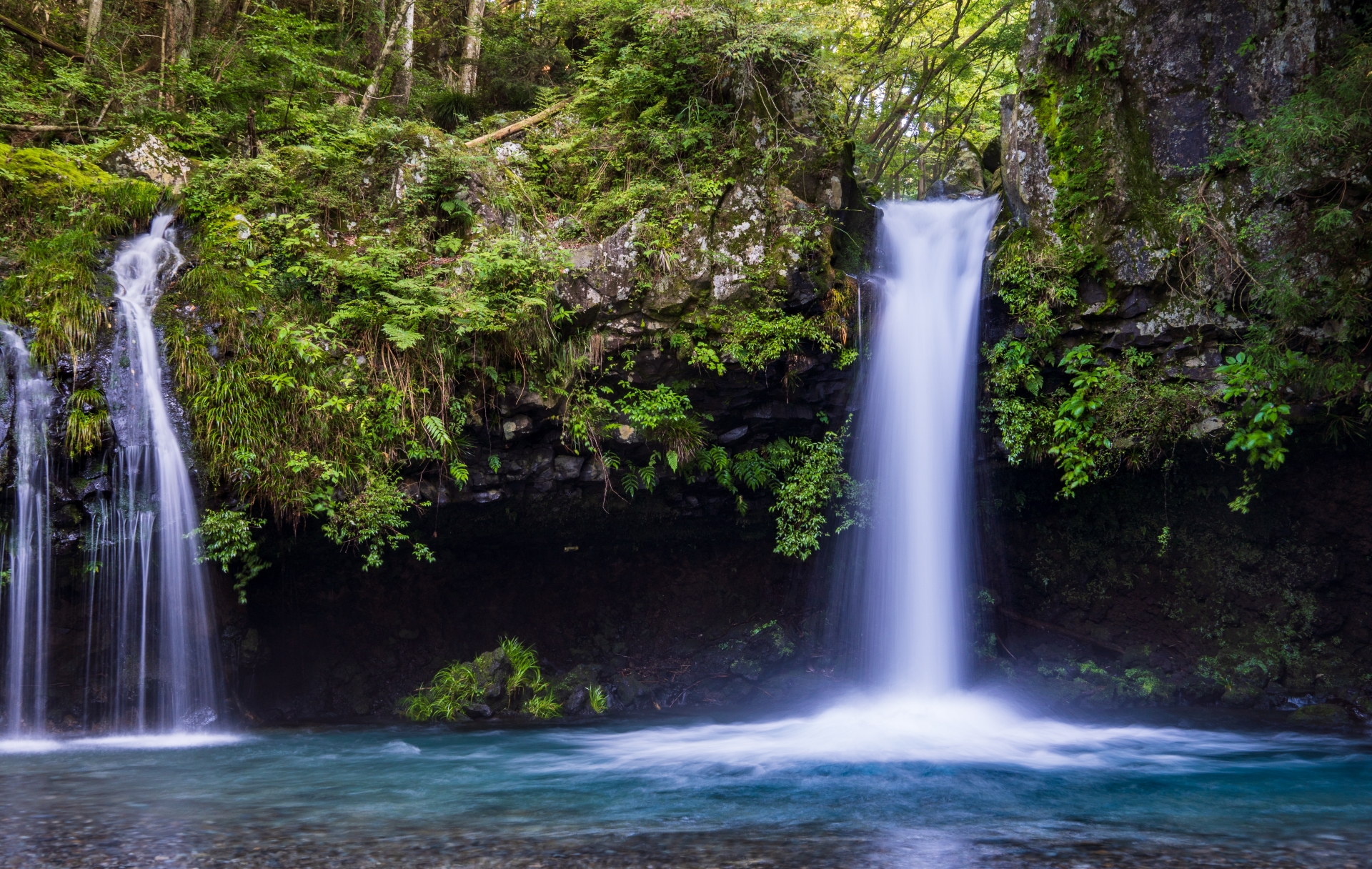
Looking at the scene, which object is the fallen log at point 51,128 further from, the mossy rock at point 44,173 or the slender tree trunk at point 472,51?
the slender tree trunk at point 472,51

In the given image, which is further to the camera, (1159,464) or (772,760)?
(1159,464)

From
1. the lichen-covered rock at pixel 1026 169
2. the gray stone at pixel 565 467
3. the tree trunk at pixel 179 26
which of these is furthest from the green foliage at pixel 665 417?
the tree trunk at pixel 179 26

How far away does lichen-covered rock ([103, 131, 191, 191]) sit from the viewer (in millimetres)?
8602

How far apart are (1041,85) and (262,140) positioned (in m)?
9.16

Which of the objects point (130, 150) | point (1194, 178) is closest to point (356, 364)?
point (130, 150)

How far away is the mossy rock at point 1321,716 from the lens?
26.4 ft

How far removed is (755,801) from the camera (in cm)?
518

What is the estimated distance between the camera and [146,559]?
6.89 metres

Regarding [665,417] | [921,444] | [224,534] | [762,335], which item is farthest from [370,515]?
[921,444]

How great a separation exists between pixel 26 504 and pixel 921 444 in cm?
858

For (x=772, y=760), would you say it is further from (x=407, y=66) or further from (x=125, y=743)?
(x=407, y=66)

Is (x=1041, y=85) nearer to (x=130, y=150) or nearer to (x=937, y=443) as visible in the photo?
(x=937, y=443)

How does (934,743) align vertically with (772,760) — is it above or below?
below

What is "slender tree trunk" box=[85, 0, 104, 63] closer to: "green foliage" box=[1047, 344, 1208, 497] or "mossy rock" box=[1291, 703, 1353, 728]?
"green foliage" box=[1047, 344, 1208, 497]
